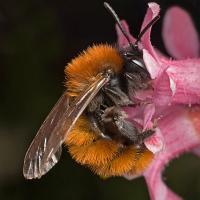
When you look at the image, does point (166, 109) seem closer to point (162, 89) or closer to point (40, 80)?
point (162, 89)

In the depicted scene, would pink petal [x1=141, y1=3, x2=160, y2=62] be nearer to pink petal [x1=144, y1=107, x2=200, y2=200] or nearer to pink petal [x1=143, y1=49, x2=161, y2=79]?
pink petal [x1=143, y1=49, x2=161, y2=79]

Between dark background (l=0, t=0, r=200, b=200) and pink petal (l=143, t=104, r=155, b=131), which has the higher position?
pink petal (l=143, t=104, r=155, b=131)

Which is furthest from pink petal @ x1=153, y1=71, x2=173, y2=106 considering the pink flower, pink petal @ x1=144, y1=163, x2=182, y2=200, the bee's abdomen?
pink petal @ x1=144, y1=163, x2=182, y2=200

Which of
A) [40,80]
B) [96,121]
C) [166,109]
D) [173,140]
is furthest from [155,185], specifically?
[40,80]

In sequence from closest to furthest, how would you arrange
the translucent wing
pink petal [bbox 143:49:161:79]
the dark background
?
the translucent wing, pink petal [bbox 143:49:161:79], the dark background

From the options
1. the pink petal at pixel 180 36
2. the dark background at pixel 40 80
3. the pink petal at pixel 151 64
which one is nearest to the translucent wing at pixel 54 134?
the pink petal at pixel 151 64

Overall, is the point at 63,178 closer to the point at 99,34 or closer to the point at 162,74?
the point at 99,34
